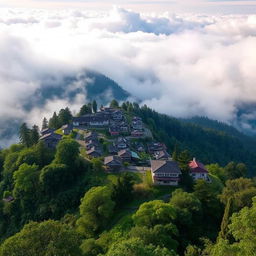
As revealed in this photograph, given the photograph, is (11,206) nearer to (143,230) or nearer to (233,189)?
(143,230)

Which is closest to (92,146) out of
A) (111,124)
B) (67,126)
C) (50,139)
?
(50,139)

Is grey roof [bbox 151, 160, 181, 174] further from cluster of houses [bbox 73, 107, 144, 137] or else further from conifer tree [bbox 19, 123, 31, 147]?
conifer tree [bbox 19, 123, 31, 147]

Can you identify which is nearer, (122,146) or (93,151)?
(93,151)

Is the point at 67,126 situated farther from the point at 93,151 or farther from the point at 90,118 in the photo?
the point at 93,151

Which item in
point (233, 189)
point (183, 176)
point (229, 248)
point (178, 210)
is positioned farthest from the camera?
point (183, 176)

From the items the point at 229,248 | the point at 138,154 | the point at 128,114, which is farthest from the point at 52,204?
the point at 128,114

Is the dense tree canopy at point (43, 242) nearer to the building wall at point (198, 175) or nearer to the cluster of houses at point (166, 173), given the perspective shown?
the cluster of houses at point (166, 173)
